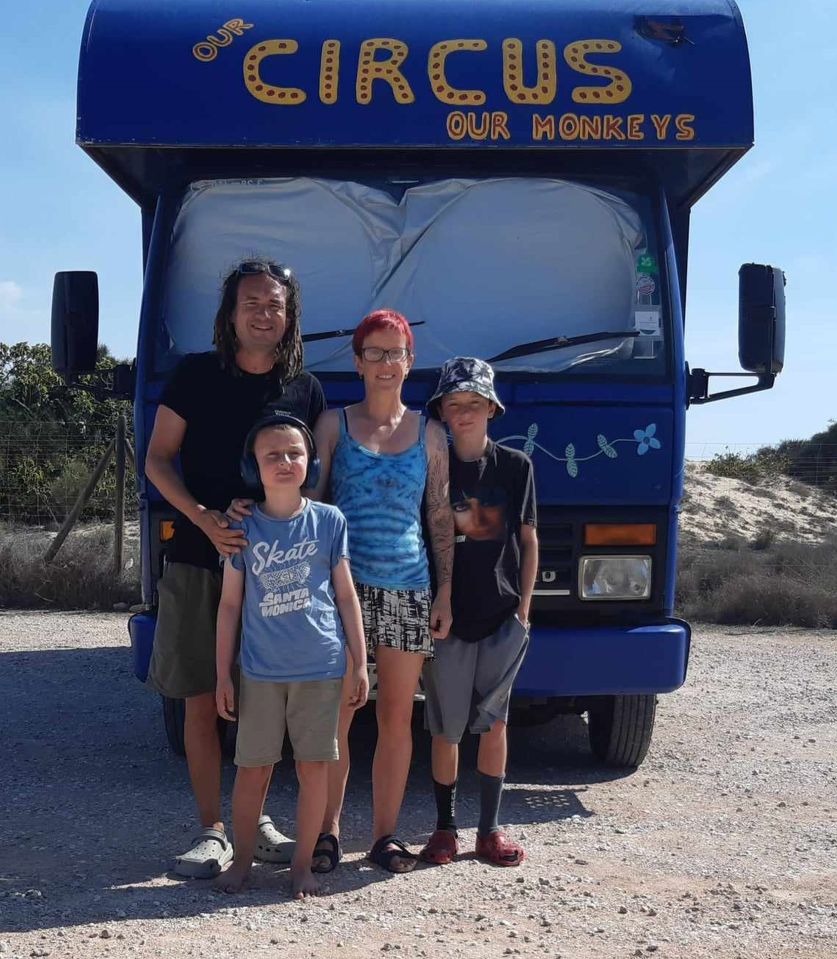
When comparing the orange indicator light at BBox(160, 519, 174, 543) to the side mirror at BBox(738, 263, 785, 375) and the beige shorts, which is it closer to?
the beige shorts

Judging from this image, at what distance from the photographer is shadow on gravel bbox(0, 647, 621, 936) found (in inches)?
144

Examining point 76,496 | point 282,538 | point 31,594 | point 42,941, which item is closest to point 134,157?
point 282,538

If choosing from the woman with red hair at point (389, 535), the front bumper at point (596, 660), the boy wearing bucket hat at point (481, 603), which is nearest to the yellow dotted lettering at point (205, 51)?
the woman with red hair at point (389, 535)

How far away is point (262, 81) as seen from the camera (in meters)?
4.78

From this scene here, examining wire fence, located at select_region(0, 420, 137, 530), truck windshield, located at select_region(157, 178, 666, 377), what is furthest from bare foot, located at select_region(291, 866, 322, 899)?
wire fence, located at select_region(0, 420, 137, 530)

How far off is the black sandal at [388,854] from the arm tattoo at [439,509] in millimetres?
901

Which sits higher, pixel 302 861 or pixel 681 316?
pixel 681 316

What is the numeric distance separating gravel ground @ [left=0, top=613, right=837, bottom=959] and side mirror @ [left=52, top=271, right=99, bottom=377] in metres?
1.88

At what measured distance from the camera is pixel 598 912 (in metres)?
3.55

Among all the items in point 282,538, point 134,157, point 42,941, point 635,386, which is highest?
point 134,157

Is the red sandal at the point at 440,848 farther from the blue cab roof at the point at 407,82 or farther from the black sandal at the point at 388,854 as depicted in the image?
the blue cab roof at the point at 407,82

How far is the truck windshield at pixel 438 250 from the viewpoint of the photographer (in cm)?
490

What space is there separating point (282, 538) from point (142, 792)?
1948 millimetres

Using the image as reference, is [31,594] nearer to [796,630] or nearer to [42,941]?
[796,630]
